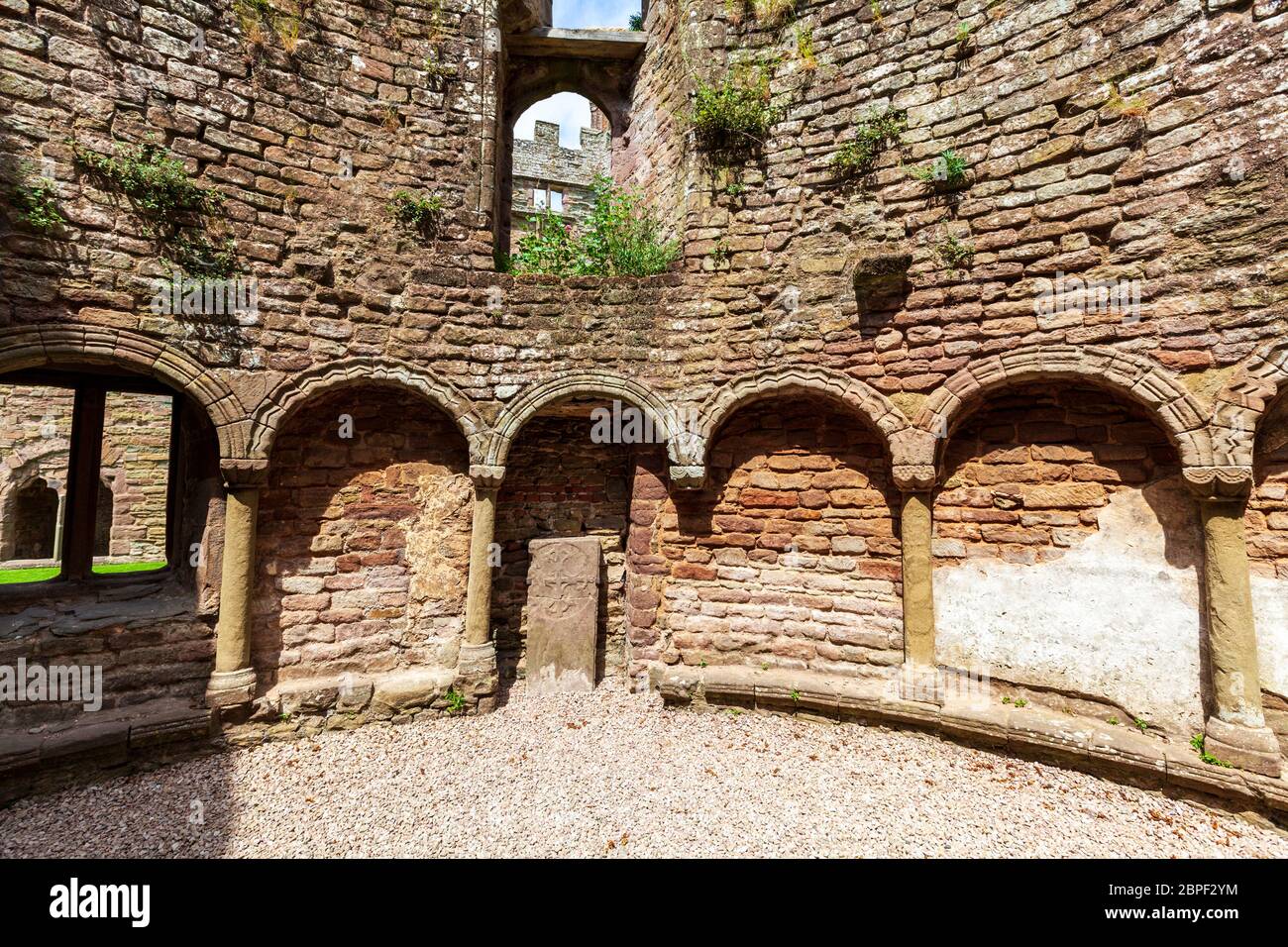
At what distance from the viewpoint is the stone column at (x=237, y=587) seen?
15.4 ft

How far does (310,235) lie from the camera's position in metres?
5.00

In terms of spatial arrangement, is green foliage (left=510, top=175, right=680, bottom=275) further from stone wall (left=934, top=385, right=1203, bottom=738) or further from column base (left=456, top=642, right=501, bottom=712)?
column base (left=456, top=642, right=501, bottom=712)

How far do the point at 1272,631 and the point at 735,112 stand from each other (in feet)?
21.1

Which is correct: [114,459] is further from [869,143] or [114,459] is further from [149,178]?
[869,143]

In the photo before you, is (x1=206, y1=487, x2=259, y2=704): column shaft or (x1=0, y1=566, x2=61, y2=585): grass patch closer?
(x1=206, y1=487, x2=259, y2=704): column shaft

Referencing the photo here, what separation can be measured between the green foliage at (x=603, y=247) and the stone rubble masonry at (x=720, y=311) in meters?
0.52

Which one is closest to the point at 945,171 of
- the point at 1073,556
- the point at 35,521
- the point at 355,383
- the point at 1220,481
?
the point at 1220,481

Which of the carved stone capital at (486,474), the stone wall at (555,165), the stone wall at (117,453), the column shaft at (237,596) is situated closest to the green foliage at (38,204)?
the column shaft at (237,596)

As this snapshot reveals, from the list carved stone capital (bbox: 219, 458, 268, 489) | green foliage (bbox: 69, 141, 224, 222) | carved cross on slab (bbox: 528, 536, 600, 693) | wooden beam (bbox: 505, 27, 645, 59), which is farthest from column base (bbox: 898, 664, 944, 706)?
wooden beam (bbox: 505, 27, 645, 59)

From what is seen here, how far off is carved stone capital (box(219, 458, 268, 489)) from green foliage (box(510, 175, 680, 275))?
132 inches

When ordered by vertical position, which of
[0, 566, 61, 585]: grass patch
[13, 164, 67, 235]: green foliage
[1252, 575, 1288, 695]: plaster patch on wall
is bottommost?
[0, 566, 61, 585]: grass patch

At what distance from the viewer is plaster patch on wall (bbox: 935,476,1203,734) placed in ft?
13.6

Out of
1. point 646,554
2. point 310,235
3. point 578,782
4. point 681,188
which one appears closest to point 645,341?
point 681,188

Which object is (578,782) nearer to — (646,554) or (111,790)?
(646,554)
